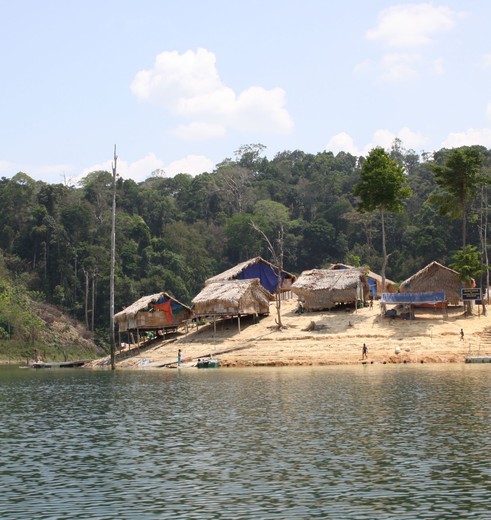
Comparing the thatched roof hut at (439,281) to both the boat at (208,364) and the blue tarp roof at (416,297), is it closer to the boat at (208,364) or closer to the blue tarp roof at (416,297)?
the blue tarp roof at (416,297)

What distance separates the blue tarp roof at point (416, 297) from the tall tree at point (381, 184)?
20.1ft

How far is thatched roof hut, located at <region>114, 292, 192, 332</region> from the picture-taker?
228 feet

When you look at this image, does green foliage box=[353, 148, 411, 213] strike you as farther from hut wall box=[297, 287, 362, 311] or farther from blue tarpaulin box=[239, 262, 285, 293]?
blue tarpaulin box=[239, 262, 285, 293]

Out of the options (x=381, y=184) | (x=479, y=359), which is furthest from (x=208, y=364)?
(x=381, y=184)

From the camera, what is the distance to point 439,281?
214 ft

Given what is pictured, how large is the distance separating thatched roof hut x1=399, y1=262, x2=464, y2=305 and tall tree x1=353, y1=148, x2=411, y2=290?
4110 mm

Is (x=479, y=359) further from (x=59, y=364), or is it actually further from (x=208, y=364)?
(x=59, y=364)

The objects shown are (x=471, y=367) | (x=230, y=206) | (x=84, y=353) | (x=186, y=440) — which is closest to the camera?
(x=186, y=440)

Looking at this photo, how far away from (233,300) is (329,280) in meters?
8.59

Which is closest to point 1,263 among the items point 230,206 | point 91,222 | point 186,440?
point 91,222

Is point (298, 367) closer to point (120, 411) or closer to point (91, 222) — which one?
point (120, 411)

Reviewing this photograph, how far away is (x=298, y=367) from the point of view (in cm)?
5534

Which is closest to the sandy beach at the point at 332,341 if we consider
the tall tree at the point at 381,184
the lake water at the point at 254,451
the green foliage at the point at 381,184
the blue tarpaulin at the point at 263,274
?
the tall tree at the point at 381,184

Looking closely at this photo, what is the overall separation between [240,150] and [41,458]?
459ft
